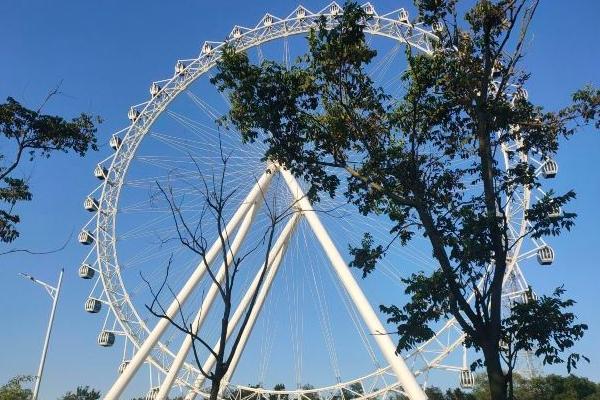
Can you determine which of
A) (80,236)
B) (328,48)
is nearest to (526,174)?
(328,48)

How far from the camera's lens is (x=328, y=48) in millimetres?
11352

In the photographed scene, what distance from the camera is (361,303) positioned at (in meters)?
21.6

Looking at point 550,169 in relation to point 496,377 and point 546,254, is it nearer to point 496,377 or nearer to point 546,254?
point 546,254

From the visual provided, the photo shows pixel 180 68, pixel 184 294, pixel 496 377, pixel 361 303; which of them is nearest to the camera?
pixel 496 377

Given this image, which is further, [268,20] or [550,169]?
[268,20]

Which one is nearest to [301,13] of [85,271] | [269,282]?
[269,282]

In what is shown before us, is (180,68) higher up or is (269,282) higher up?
(180,68)

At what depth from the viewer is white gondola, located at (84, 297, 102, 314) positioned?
31188 millimetres

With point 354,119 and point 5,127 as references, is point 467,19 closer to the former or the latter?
point 354,119

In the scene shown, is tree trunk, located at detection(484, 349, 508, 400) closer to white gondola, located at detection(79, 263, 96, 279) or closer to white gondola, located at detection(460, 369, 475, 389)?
white gondola, located at detection(460, 369, 475, 389)

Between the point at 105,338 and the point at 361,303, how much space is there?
16.4 meters

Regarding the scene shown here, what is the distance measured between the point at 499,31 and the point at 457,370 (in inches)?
793

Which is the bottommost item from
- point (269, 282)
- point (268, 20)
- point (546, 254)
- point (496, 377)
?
point (496, 377)

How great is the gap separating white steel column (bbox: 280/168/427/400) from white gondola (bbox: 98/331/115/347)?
554 inches
